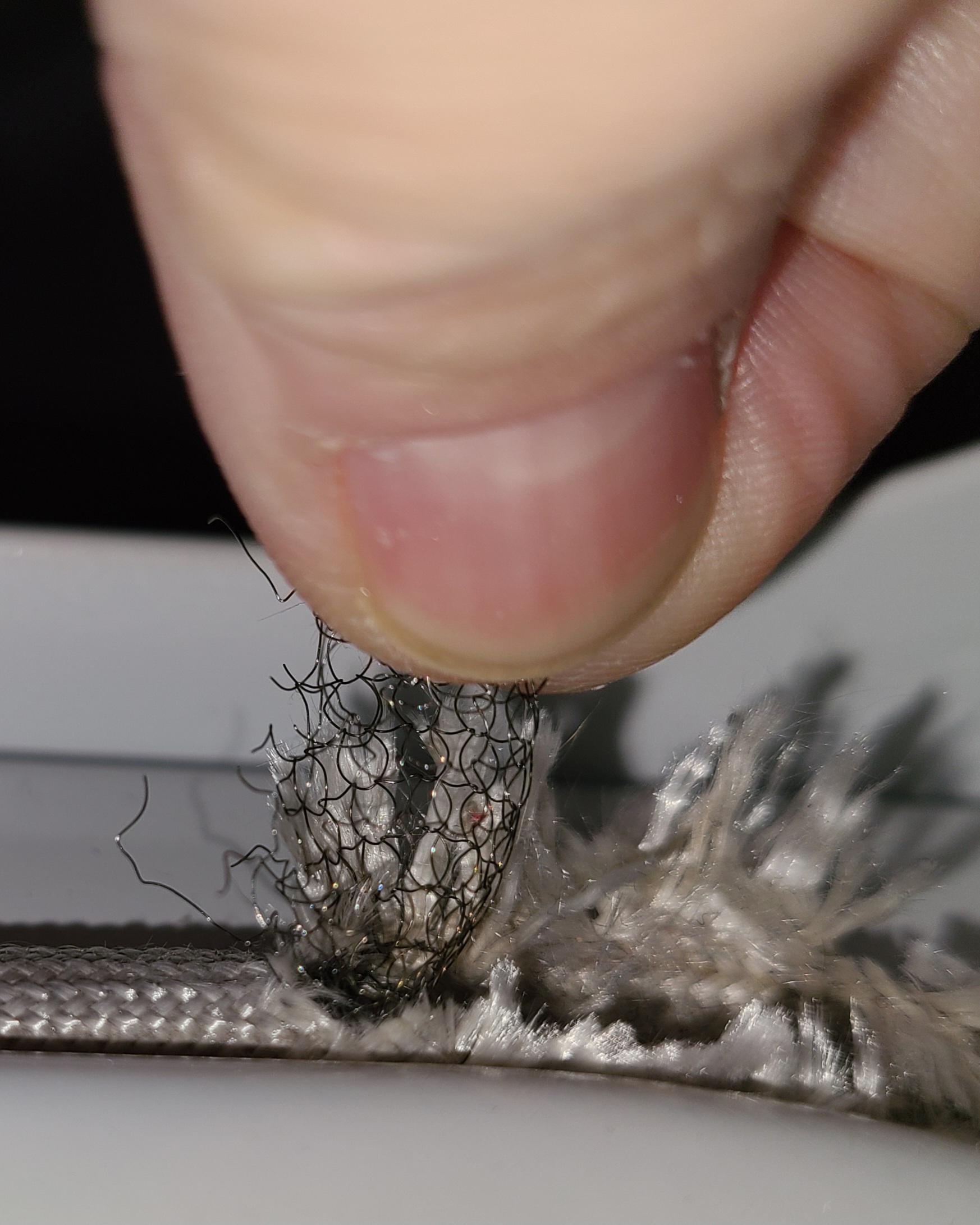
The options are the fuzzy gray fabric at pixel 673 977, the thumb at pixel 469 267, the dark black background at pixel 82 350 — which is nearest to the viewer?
the thumb at pixel 469 267

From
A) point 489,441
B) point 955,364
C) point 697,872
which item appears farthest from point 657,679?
point 955,364

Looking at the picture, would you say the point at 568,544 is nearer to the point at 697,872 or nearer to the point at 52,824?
the point at 697,872

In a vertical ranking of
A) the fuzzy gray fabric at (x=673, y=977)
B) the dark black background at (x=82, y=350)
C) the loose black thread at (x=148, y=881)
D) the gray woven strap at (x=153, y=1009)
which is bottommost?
the loose black thread at (x=148, y=881)

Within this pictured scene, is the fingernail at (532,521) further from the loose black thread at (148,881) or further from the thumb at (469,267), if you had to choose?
the loose black thread at (148,881)

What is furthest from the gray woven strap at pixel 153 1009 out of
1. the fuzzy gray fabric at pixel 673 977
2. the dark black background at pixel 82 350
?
the dark black background at pixel 82 350

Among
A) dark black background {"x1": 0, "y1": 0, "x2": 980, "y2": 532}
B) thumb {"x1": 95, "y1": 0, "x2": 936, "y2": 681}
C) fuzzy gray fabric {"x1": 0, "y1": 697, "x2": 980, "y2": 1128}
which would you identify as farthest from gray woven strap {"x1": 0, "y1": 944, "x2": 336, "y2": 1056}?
dark black background {"x1": 0, "y1": 0, "x2": 980, "y2": 532}

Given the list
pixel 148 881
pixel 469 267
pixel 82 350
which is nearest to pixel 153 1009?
pixel 148 881

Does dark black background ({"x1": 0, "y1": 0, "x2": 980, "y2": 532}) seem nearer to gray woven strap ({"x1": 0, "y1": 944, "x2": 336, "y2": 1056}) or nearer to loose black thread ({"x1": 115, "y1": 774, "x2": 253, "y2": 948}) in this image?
loose black thread ({"x1": 115, "y1": 774, "x2": 253, "y2": 948})
